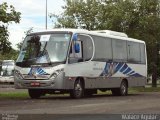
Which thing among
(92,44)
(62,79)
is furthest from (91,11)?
(62,79)

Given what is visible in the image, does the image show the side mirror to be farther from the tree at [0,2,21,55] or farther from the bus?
the bus

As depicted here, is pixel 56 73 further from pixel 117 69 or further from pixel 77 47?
pixel 117 69

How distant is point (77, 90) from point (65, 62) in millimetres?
1675

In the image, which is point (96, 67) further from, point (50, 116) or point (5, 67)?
point (5, 67)

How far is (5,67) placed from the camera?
63500 mm

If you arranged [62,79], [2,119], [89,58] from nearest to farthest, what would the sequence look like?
[2,119] < [62,79] < [89,58]

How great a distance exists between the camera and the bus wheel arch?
26.2 meters

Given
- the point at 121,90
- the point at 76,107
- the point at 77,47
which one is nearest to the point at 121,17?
the point at 121,90

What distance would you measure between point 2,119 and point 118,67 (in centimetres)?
1959

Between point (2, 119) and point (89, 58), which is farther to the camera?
point (89, 58)

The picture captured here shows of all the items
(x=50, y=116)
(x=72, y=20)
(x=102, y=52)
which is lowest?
(x=50, y=116)

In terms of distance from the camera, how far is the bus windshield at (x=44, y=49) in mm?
25438

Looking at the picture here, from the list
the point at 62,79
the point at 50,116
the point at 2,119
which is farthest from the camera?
the point at 62,79

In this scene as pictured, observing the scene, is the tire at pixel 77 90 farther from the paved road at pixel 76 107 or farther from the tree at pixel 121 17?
the tree at pixel 121 17
